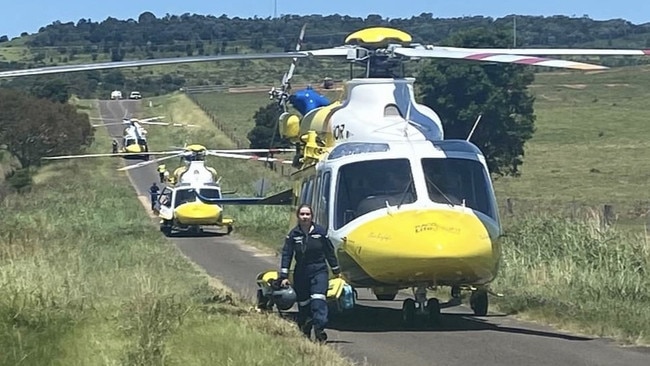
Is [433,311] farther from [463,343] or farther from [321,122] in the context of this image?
[321,122]

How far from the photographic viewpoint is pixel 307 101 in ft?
62.9

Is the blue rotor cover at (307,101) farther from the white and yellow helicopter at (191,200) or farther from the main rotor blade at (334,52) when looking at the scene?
the white and yellow helicopter at (191,200)

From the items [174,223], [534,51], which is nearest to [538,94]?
[174,223]

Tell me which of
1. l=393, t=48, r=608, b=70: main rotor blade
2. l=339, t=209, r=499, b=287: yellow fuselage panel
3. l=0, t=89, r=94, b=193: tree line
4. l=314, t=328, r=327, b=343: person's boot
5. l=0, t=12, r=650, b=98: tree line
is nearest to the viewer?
l=393, t=48, r=608, b=70: main rotor blade

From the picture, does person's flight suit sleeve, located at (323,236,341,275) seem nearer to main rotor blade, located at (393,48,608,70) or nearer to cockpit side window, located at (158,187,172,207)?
main rotor blade, located at (393,48,608,70)

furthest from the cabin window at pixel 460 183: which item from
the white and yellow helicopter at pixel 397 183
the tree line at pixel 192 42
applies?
the tree line at pixel 192 42

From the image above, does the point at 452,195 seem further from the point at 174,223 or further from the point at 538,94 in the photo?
the point at 538,94

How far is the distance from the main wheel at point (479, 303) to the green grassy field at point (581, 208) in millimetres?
541

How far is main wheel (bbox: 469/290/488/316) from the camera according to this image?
15852 millimetres

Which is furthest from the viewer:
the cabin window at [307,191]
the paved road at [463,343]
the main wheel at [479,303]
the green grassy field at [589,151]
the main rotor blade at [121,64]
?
the green grassy field at [589,151]

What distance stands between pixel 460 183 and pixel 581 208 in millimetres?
22465

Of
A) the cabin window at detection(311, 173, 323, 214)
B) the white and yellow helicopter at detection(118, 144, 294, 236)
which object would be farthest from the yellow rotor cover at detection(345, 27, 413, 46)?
the white and yellow helicopter at detection(118, 144, 294, 236)

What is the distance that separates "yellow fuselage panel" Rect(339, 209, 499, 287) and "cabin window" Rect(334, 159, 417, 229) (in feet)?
1.18

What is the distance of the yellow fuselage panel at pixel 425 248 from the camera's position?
45.1ft
